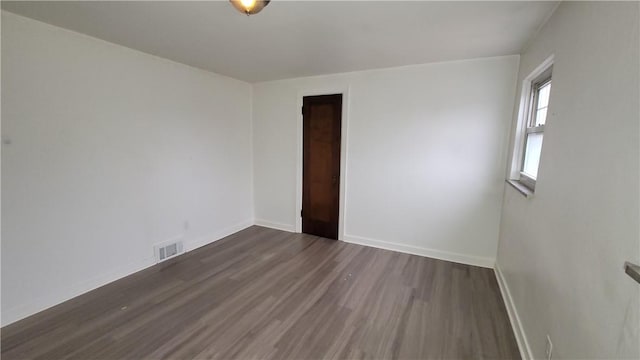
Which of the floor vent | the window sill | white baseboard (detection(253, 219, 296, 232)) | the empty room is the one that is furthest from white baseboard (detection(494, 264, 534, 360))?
the floor vent

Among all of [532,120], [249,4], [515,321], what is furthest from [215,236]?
[532,120]

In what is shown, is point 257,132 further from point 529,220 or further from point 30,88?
point 529,220

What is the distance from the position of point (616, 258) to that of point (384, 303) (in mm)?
1738

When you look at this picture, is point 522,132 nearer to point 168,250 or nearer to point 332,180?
point 332,180

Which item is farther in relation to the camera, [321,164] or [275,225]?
[275,225]

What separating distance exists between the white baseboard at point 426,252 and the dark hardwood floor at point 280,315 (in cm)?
10

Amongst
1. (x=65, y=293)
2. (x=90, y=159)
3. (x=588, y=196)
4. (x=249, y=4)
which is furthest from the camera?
(x=90, y=159)

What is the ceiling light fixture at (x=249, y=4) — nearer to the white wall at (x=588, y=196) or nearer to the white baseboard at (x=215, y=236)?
the white wall at (x=588, y=196)

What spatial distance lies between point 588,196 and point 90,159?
354cm

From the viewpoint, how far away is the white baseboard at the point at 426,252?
10.1ft

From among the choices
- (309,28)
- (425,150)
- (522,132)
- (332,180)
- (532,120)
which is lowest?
(332,180)

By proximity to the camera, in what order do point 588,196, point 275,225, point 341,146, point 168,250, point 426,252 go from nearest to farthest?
1. point 588,196
2. point 168,250
3. point 426,252
4. point 341,146
5. point 275,225

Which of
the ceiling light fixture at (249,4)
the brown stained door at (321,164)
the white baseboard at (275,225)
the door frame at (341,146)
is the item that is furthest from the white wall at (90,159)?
the ceiling light fixture at (249,4)

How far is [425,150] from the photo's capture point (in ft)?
10.5
